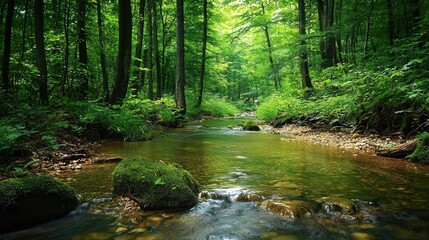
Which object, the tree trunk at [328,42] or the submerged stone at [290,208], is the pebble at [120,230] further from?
the tree trunk at [328,42]

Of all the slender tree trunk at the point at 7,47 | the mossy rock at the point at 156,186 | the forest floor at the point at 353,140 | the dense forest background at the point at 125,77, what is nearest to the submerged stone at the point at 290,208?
the mossy rock at the point at 156,186

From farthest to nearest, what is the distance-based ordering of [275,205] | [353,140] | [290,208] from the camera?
[353,140]
[275,205]
[290,208]

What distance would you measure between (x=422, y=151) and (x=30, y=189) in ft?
20.2

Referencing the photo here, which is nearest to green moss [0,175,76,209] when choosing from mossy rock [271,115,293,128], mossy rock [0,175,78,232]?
mossy rock [0,175,78,232]

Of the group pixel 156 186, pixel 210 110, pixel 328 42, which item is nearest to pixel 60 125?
pixel 156 186

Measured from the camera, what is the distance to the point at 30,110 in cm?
628

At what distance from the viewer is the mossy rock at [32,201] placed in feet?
8.98

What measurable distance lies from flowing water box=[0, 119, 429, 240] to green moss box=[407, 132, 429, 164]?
0.27m

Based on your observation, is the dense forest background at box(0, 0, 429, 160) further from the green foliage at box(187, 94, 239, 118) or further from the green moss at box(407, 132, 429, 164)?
the green foliage at box(187, 94, 239, 118)

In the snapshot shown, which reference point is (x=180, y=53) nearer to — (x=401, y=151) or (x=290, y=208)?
(x=401, y=151)

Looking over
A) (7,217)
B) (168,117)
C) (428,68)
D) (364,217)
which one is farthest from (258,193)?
(168,117)

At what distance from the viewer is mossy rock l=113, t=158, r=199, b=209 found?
130 inches

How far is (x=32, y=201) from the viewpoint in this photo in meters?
2.91

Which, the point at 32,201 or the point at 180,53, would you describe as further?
the point at 180,53
